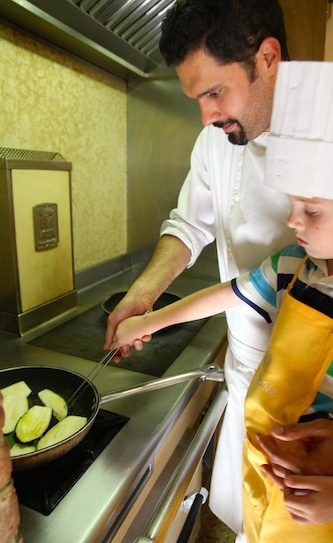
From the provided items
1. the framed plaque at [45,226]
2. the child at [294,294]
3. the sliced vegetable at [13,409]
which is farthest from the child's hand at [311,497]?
the framed plaque at [45,226]

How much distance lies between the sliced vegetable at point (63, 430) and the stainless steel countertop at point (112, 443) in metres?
0.06

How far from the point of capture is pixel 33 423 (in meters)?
0.59

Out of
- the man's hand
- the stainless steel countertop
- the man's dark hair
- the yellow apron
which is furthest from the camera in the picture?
the man's hand

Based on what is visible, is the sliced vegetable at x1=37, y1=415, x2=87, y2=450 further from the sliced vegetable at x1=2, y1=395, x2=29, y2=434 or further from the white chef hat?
the white chef hat

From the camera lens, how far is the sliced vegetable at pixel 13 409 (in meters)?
0.59

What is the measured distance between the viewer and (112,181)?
1.41 metres

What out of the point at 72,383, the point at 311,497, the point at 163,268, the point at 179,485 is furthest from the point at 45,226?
the point at 311,497

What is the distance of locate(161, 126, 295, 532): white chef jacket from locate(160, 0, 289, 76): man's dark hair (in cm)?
18

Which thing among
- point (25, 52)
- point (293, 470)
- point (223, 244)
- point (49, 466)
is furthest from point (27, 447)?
point (25, 52)

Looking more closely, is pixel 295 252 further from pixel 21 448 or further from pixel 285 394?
pixel 21 448

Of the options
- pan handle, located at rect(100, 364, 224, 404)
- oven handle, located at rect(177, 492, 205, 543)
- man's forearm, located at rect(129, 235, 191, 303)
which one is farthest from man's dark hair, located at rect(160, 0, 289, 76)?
oven handle, located at rect(177, 492, 205, 543)

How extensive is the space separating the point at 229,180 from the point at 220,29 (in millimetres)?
296

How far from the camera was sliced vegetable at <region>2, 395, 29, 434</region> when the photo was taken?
0.59 metres

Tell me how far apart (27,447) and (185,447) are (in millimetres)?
317
